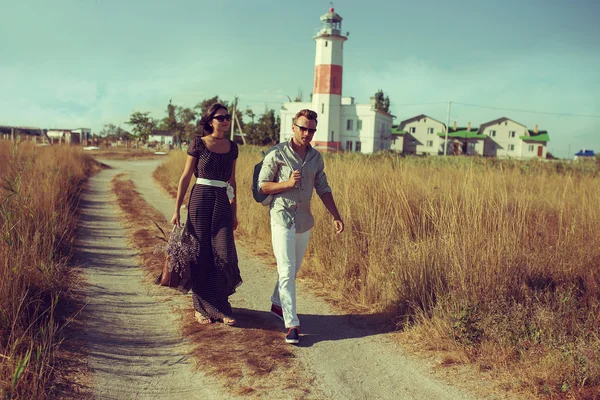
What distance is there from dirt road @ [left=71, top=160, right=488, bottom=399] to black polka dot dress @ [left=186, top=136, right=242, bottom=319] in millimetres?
463

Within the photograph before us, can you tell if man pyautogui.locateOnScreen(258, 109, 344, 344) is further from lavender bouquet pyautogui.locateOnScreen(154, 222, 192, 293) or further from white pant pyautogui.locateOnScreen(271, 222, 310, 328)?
lavender bouquet pyautogui.locateOnScreen(154, 222, 192, 293)

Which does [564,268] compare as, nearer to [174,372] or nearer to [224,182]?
[224,182]

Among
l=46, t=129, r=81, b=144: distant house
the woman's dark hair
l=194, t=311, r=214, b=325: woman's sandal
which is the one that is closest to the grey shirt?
the woman's dark hair

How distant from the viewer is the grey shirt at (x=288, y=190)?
4844 mm

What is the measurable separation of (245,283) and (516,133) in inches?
3046

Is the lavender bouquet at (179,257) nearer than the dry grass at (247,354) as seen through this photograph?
No

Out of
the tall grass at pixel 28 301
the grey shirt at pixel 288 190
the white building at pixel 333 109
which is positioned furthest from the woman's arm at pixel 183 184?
the white building at pixel 333 109

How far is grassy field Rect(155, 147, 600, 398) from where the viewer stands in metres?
4.16

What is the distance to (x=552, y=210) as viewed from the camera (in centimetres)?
814

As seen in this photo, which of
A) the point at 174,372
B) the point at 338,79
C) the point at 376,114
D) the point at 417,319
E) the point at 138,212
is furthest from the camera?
the point at 376,114

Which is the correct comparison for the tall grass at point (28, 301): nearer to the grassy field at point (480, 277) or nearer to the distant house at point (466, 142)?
the grassy field at point (480, 277)

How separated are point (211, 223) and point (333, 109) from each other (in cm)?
5372

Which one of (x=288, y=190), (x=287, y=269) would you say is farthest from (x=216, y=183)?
(x=287, y=269)

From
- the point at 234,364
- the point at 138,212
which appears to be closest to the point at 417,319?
the point at 234,364
